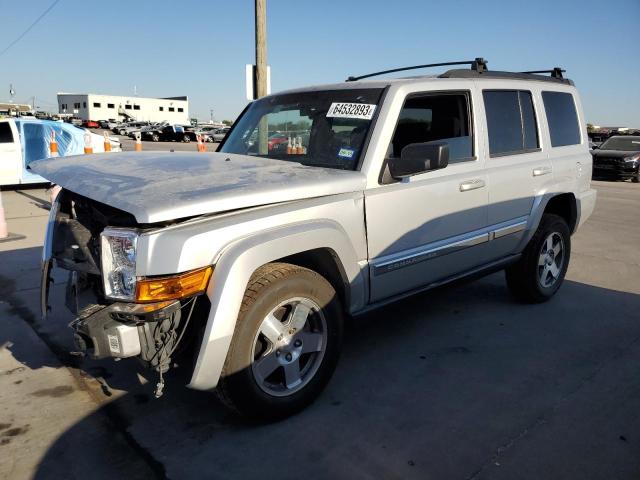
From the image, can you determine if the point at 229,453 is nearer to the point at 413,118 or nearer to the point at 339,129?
the point at 339,129

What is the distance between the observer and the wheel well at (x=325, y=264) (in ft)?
9.69

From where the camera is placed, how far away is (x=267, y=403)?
2.75m

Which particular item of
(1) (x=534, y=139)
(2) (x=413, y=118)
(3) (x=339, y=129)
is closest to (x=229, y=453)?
(3) (x=339, y=129)

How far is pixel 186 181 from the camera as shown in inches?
106

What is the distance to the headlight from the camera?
2359mm

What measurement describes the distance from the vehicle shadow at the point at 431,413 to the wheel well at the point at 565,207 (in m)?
1.10

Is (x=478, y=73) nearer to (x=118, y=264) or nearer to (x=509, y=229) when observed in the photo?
(x=509, y=229)

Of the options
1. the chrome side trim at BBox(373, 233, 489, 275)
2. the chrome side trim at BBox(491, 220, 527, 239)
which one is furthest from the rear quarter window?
the chrome side trim at BBox(373, 233, 489, 275)

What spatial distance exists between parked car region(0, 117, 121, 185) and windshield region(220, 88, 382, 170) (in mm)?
8637

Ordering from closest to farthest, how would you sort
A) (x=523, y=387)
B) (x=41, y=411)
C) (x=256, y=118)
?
1. (x=41, y=411)
2. (x=523, y=387)
3. (x=256, y=118)

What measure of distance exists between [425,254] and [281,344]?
122cm

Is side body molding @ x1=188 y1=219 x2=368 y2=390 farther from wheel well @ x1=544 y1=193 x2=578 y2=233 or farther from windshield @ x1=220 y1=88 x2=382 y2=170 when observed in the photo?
wheel well @ x1=544 y1=193 x2=578 y2=233

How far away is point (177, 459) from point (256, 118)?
103 inches

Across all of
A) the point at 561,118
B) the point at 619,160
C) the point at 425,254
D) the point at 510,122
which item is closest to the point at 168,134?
the point at 619,160
